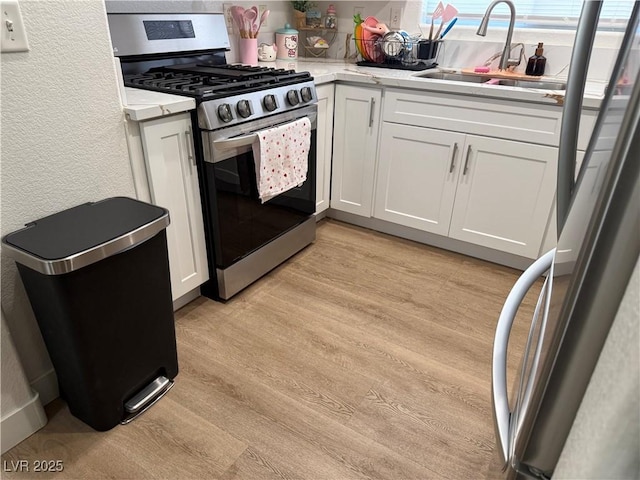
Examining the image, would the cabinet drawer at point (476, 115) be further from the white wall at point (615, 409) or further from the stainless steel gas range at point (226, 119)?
the white wall at point (615, 409)

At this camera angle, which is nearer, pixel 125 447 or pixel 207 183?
pixel 125 447

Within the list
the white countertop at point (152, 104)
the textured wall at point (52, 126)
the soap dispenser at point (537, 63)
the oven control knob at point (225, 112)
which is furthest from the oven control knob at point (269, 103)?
the soap dispenser at point (537, 63)

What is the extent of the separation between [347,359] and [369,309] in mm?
363

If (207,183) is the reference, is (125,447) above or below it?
below

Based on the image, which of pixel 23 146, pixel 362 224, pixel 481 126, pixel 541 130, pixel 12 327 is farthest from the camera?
pixel 362 224

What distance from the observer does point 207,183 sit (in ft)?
5.89

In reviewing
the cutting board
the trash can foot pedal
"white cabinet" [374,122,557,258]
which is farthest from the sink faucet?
the trash can foot pedal

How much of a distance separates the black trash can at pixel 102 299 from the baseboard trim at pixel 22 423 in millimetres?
85

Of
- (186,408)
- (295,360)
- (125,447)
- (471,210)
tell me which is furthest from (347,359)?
(471,210)

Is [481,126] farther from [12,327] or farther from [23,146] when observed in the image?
[12,327]

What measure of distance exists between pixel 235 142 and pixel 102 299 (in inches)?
31.4

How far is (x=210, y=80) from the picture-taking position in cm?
189

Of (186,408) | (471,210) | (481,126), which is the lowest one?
(186,408)

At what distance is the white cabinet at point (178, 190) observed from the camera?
1.59 meters
